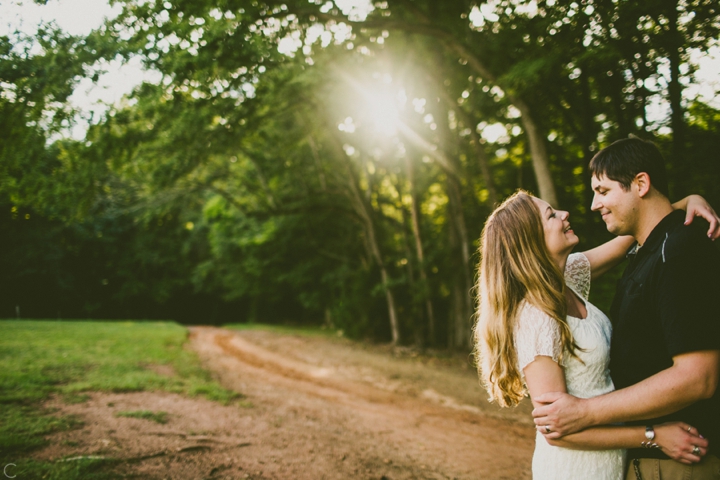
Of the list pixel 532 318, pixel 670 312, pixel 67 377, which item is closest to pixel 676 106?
pixel 670 312

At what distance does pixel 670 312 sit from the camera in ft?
5.08

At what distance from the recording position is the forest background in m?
5.77

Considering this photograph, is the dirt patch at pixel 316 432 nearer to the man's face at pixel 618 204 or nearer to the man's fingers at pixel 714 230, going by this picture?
the man's face at pixel 618 204

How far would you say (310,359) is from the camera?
12.7 meters

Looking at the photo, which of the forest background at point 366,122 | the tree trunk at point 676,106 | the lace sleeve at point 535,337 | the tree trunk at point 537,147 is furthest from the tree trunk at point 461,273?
the lace sleeve at point 535,337

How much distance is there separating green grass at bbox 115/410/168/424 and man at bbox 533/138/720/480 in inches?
234

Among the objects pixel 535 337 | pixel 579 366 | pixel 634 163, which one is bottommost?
pixel 579 366

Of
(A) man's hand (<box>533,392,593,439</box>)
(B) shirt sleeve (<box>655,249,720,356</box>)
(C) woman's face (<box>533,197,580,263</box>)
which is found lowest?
(A) man's hand (<box>533,392,593,439</box>)

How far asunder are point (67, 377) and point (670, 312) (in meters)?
9.73

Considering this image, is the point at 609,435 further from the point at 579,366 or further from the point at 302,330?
the point at 302,330

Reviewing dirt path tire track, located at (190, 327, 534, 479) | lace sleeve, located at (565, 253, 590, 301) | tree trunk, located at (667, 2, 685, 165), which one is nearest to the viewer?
lace sleeve, located at (565, 253, 590, 301)

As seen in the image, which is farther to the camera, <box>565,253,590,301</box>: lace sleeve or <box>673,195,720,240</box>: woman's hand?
<box>565,253,590,301</box>: lace sleeve

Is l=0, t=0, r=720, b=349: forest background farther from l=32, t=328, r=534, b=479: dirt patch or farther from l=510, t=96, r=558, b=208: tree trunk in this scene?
l=32, t=328, r=534, b=479: dirt patch

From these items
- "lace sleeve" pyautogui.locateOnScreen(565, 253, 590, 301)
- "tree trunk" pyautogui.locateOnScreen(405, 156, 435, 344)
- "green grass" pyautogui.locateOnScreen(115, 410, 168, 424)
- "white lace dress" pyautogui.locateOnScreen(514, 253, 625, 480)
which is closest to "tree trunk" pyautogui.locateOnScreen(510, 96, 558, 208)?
"lace sleeve" pyautogui.locateOnScreen(565, 253, 590, 301)
